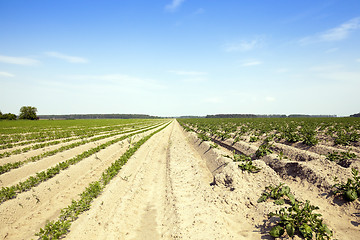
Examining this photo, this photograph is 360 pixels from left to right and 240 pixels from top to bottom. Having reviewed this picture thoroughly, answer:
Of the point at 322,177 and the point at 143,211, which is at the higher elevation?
the point at 322,177

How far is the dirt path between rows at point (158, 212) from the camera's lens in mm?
4770

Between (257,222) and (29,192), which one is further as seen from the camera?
(29,192)

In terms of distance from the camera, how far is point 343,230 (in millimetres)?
4711

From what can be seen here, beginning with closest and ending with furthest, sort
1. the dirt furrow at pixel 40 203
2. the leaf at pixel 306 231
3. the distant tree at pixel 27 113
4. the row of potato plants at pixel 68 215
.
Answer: the leaf at pixel 306 231, the row of potato plants at pixel 68 215, the dirt furrow at pixel 40 203, the distant tree at pixel 27 113

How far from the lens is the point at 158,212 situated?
605 centimetres

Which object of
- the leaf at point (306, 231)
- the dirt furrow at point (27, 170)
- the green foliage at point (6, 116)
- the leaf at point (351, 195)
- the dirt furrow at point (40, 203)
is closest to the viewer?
the leaf at point (306, 231)

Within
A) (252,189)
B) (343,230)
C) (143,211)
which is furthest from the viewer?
(252,189)

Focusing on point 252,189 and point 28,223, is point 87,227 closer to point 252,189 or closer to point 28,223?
point 28,223

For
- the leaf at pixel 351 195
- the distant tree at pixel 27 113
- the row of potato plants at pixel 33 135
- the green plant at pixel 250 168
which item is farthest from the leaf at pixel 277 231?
the distant tree at pixel 27 113

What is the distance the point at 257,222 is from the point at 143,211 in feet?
11.9

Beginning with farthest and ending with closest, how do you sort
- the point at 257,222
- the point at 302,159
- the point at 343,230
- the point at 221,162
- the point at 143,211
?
the point at 302,159
the point at 221,162
the point at 143,211
the point at 257,222
the point at 343,230

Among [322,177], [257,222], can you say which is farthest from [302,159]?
[257,222]

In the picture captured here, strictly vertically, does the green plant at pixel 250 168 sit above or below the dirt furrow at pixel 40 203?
above

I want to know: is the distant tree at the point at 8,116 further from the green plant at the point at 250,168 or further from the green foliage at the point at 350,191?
the green foliage at the point at 350,191
